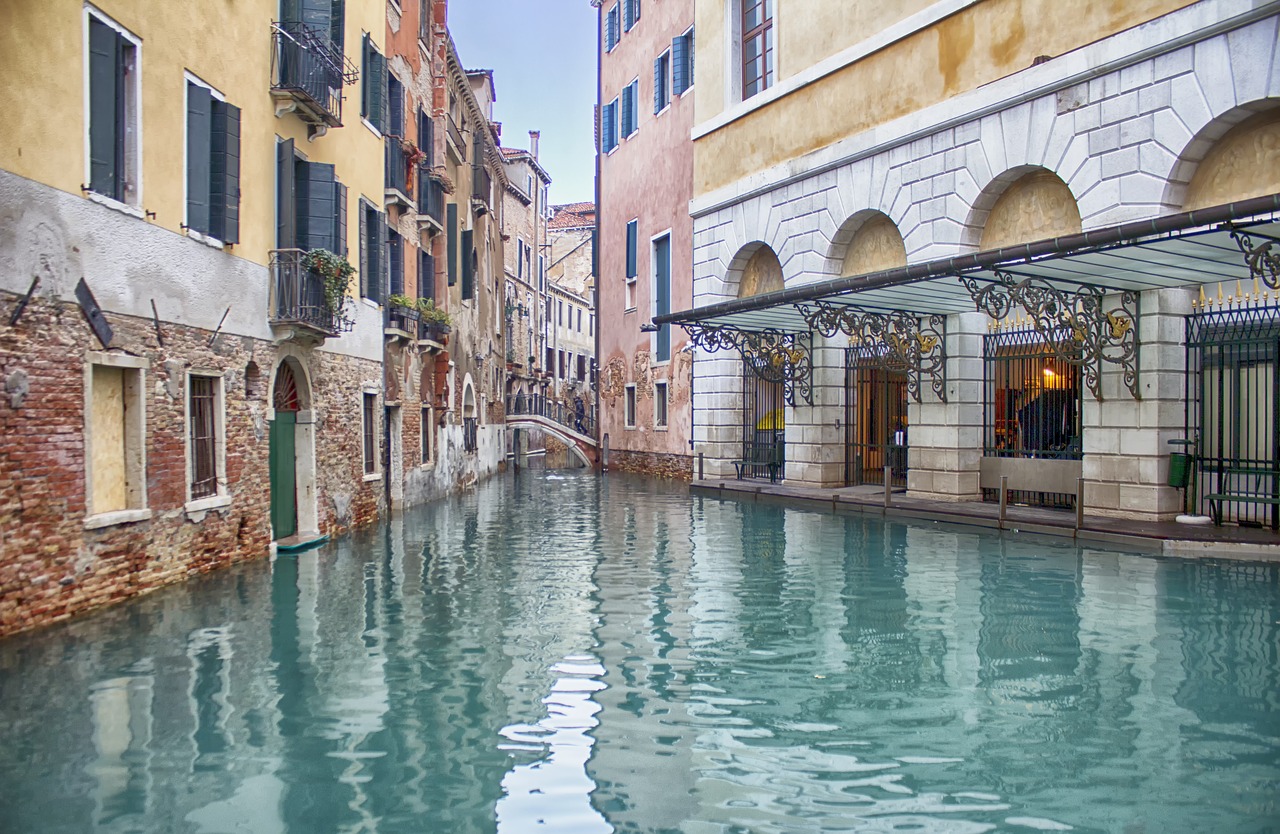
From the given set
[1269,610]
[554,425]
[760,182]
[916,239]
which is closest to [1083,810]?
[1269,610]

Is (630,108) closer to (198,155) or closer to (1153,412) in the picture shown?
(1153,412)

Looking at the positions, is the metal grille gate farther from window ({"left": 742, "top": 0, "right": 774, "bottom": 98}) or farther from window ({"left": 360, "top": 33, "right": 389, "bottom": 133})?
window ({"left": 360, "top": 33, "right": 389, "bottom": 133})

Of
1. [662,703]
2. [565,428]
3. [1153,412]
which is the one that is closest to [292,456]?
[662,703]

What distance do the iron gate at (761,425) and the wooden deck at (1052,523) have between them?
236cm

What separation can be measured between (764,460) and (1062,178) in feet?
36.4

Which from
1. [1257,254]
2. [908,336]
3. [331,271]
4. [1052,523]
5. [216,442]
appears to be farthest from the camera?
[908,336]

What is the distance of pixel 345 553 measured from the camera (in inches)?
542

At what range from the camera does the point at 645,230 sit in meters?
31.5

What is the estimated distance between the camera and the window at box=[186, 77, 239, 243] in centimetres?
1120

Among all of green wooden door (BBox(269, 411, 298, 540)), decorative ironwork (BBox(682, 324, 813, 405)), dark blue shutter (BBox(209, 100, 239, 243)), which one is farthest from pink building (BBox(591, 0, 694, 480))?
dark blue shutter (BBox(209, 100, 239, 243))

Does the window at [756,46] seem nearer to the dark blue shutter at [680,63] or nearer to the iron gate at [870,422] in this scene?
the dark blue shutter at [680,63]

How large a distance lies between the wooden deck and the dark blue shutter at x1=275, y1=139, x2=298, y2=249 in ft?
33.7

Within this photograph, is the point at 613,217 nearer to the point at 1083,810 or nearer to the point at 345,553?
the point at 345,553

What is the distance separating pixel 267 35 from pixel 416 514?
890cm
